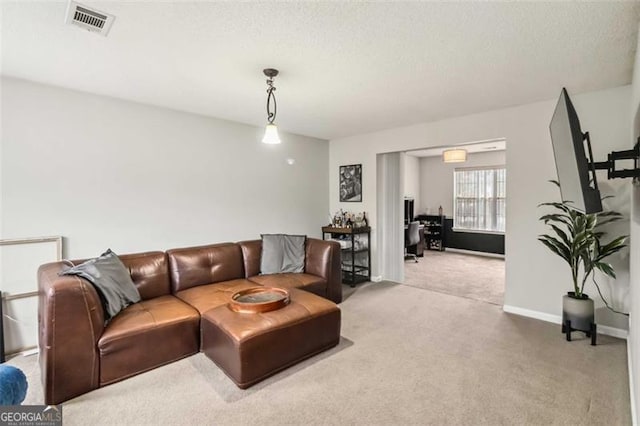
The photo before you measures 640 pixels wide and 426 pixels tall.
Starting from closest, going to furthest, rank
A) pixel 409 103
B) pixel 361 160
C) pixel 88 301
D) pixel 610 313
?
pixel 88 301
pixel 610 313
pixel 409 103
pixel 361 160

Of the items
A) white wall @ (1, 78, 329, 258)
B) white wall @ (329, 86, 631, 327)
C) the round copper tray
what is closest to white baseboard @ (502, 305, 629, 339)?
white wall @ (329, 86, 631, 327)

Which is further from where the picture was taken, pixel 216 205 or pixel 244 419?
pixel 216 205

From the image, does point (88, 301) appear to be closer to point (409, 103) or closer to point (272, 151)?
point (272, 151)

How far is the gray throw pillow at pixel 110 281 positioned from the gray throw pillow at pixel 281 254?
1471 mm

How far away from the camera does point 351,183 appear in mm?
5301

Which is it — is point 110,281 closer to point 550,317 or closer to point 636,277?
point 636,277

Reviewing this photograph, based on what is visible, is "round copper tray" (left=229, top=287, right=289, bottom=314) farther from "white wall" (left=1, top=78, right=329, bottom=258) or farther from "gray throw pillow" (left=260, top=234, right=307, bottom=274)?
"white wall" (left=1, top=78, right=329, bottom=258)

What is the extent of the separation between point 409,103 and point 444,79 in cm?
70

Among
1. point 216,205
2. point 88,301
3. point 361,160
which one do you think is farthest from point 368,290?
point 88,301

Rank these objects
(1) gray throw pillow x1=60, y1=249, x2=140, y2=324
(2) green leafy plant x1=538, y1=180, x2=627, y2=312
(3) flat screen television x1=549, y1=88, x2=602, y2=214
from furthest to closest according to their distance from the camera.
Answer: (2) green leafy plant x1=538, y1=180, x2=627, y2=312
(1) gray throw pillow x1=60, y1=249, x2=140, y2=324
(3) flat screen television x1=549, y1=88, x2=602, y2=214

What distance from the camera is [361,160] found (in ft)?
17.0

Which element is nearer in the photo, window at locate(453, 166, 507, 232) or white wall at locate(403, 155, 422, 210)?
window at locate(453, 166, 507, 232)

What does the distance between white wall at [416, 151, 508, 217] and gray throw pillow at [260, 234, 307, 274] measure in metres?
5.46

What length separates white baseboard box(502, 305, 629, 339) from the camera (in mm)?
2964
